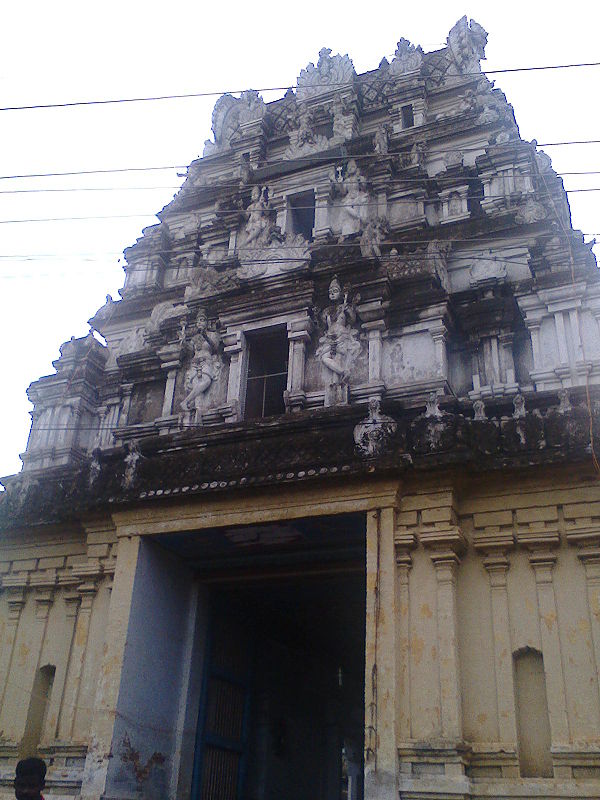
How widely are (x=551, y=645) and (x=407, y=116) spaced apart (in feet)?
40.6

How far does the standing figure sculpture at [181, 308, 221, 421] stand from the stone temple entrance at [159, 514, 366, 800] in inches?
117

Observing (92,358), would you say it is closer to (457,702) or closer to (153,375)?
(153,375)

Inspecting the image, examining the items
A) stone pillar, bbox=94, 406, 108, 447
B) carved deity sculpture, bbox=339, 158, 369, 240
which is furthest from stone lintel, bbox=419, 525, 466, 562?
stone pillar, bbox=94, 406, 108, 447

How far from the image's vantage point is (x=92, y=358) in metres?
15.9

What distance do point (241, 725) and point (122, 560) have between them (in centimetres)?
390

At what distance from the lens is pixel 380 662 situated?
8898mm

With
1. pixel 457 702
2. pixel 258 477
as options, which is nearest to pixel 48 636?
pixel 258 477

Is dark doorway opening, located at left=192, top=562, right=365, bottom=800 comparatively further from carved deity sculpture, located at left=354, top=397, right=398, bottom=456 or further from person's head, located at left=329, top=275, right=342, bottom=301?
person's head, located at left=329, top=275, right=342, bottom=301

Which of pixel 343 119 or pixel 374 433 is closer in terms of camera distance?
pixel 374 433

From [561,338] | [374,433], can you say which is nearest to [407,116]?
A: [561,338]

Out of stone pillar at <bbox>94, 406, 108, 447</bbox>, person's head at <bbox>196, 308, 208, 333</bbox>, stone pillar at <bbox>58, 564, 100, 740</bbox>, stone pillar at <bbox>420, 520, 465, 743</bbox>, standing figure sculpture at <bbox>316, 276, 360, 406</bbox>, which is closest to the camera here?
stone pillar at <bbox>420, 520, 465, 743</bbox>

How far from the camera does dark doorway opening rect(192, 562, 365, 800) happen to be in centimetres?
1216

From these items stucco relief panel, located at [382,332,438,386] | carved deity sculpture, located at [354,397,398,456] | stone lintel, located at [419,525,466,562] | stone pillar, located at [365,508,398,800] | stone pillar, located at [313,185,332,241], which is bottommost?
stone pillar, located at [365,508,398,800]

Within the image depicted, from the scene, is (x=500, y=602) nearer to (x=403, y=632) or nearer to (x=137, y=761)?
(x=403, y=632)
